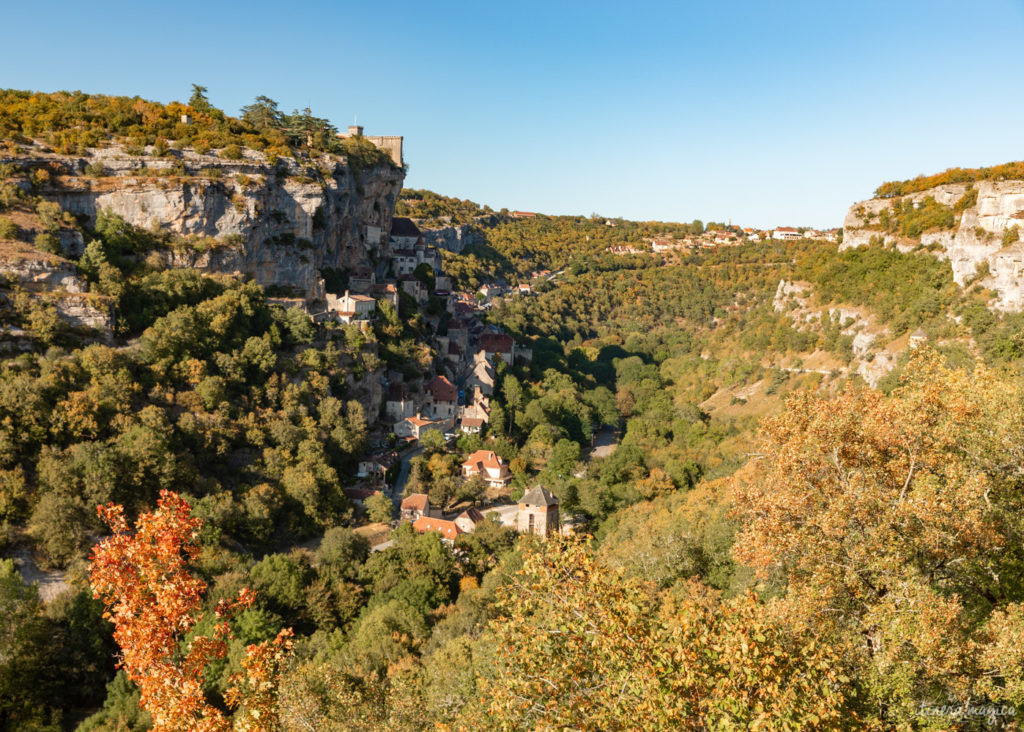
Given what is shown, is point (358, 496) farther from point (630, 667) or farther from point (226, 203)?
point (630, 667)

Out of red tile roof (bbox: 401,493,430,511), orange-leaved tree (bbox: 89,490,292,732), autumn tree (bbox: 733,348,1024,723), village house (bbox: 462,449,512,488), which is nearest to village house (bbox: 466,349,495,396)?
village house (bbox: 462,449,512,488)

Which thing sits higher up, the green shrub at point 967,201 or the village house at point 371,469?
the green shrub at point 967,201

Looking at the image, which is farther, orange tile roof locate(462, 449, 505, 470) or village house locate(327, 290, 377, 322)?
village house locate(327, 290, 377, 322)

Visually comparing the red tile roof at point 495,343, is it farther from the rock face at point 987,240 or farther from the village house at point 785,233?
the village house at point 785,233

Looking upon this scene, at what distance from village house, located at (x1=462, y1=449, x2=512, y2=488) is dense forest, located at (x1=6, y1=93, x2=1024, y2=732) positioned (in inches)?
33.3

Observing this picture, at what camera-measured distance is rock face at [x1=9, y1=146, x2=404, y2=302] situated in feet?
117

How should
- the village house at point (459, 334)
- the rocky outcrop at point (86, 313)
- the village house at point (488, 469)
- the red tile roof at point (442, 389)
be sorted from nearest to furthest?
the rocky outcrop at point (86, 313), the village house at point (488, 469), the red tile roof at point (442, 389), the village house at point (459, 334)

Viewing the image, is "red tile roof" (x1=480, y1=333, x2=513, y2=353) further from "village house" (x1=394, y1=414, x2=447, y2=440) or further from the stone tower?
the stone tower

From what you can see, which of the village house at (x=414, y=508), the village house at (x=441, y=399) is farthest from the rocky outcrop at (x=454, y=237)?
the village house at (x=414, y=508)

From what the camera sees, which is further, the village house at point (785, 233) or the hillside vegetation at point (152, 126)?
the village house at point (785, 233)

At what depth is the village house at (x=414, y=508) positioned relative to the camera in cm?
3144

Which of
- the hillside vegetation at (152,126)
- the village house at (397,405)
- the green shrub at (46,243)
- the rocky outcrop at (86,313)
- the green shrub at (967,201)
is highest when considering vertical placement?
the hillside vegetation at (152,126)

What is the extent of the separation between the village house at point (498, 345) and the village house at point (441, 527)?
2473 cm

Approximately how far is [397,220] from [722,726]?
198 ft
